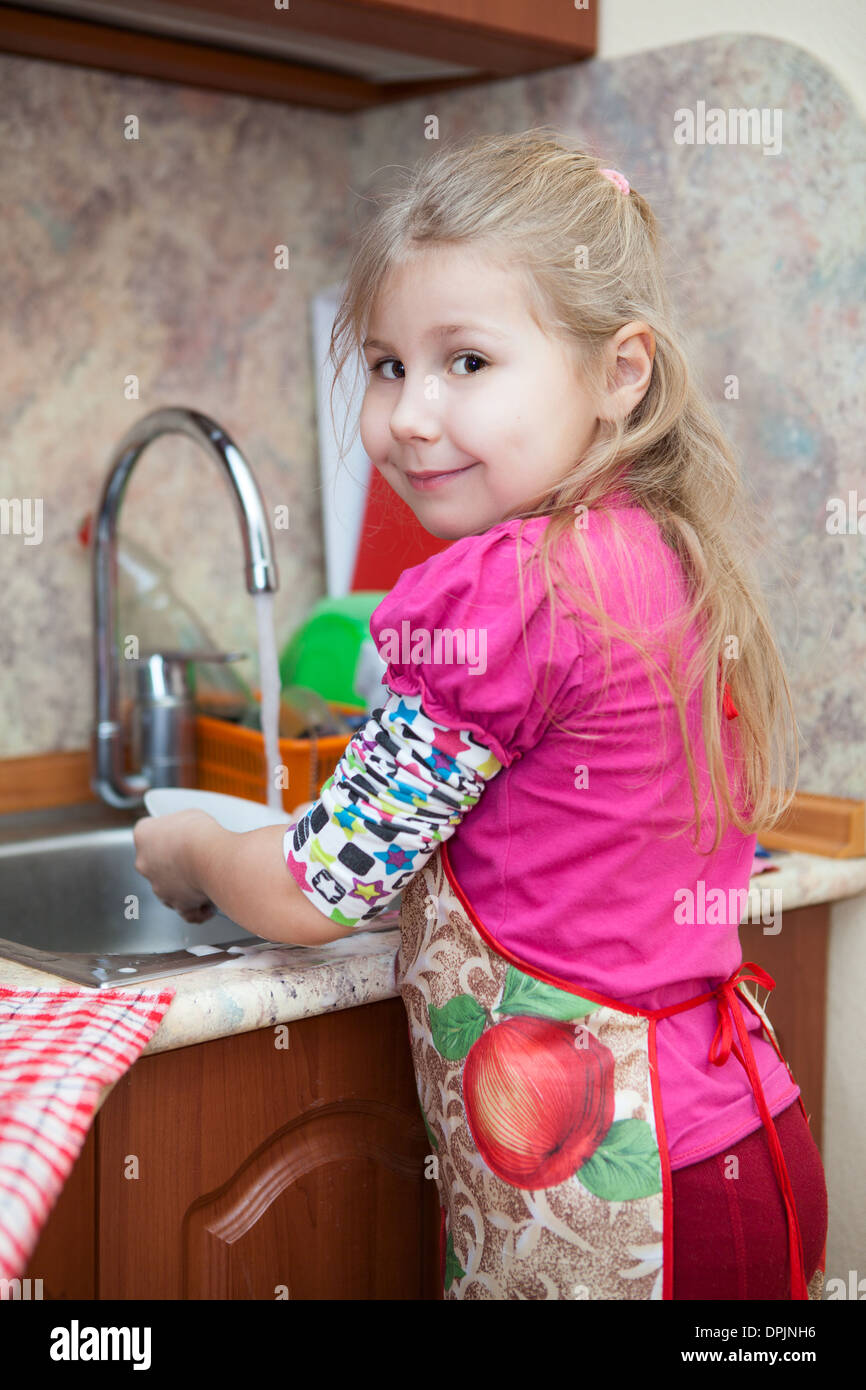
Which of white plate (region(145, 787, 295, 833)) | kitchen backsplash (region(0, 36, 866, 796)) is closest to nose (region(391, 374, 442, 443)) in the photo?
white plate (region(145, 787, 295, 833))

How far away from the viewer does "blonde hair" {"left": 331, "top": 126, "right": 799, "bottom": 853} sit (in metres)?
0.78

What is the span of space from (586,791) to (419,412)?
237 millimetres

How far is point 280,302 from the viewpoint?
1.60 m

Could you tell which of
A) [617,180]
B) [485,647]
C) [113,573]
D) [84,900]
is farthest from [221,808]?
[617,180]

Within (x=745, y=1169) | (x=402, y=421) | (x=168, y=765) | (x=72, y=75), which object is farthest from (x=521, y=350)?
(x=72, y=75)

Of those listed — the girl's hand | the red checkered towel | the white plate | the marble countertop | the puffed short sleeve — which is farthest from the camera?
the white plate

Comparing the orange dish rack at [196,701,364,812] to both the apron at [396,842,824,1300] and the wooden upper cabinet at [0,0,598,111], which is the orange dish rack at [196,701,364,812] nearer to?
the apron at [396,842,824,1300]

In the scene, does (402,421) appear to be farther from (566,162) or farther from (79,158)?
(79,158)

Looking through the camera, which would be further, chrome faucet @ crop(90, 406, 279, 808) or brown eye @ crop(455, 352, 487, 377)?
chrome faucet @ crop(90, 406, 279, 808)

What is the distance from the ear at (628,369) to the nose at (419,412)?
10cm

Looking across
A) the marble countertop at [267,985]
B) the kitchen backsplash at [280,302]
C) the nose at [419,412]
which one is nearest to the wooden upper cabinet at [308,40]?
the kitchen backsplash at [280,302]

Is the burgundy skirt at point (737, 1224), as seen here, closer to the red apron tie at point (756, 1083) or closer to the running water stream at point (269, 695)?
the red apron tie at point (756, 1083)

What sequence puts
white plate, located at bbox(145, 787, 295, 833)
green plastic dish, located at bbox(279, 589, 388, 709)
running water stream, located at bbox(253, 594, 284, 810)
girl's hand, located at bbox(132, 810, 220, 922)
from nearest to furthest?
girl's hand, located at bbox(132, 810, 220, 922)
white plate, located at bbox(145, 787, 295, 833)
running water stream, located at bbox(253, 594, 284, 810)
green plastic dish, located at bbox(279, 589, 388, 709)

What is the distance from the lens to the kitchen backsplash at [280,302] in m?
1.20
